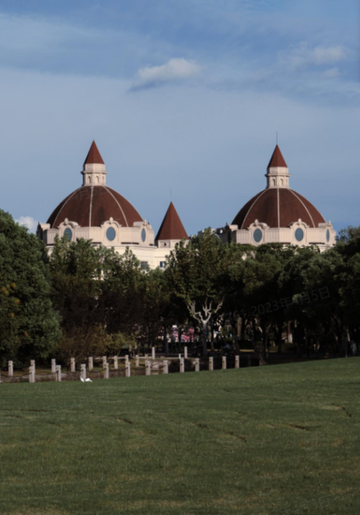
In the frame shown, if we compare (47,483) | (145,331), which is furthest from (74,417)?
(145,331)

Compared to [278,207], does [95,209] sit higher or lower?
lower

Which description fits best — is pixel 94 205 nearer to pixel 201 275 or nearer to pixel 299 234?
pixel 299 234

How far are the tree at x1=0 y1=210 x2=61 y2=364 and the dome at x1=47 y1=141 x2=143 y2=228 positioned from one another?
106m

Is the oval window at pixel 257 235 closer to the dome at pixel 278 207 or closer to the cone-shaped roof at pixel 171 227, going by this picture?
the dome at pixel 278 207

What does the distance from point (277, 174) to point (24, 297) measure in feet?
413

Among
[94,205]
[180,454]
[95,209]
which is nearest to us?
[180,454]

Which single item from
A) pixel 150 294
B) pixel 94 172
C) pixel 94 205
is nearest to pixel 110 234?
pixel 94 205

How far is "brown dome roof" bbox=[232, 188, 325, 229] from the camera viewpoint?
533 ft

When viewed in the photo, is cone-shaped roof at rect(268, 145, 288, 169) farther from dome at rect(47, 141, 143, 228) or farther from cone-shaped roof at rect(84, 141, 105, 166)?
cone-shaped roof at rect(84, 141, 105, 166)

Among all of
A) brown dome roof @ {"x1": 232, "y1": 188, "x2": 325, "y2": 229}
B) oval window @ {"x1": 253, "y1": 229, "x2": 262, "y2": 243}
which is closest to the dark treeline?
oval window @ {"x1": 253, "y1": 229, "x2": 262, "y2": 243}

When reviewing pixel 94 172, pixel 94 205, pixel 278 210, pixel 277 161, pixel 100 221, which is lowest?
pixel 100 221

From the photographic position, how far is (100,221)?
156 metres

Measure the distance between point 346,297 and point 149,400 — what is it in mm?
33666

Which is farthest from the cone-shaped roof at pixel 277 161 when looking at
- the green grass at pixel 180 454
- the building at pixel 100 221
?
the green grass at pixel 180 454
